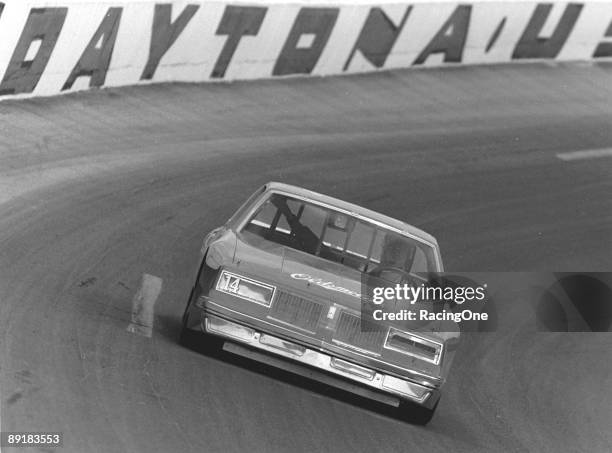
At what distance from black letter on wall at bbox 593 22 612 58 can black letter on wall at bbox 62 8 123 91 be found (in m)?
11.4

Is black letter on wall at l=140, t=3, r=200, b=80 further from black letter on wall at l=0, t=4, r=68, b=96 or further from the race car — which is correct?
the race car

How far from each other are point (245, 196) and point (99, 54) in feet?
10.8

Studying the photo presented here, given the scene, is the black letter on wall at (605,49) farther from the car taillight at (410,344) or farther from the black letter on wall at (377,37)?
the car taillight at (410,344)

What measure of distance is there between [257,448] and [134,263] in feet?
12.3

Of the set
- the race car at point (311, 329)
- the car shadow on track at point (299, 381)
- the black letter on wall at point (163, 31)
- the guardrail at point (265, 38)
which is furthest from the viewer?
the black letter on wall at point (163, 31)

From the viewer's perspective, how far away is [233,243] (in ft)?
28.3

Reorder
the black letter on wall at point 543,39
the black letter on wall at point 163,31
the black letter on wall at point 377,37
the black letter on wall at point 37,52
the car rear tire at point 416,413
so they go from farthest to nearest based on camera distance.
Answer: the black letter on wall at point 543,39
the black letter on wall at point 377,37
the black letter on wall at point 163,31
the black letter on wall at point 37,52
the car rear tire at point 416,413

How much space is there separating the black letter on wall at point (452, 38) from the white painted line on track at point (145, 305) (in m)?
11.5

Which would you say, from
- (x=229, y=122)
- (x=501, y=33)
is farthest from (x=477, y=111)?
(x=229, y=122)

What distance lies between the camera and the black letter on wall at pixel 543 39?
22672mm

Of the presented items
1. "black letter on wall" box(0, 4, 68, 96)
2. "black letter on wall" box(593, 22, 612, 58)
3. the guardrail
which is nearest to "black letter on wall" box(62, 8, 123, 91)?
the guardrail

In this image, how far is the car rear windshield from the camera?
8922 millimetres

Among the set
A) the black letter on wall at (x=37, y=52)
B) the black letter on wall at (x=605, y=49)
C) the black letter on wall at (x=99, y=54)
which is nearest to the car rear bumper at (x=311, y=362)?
the black letter on wall at (x=37, y=52)

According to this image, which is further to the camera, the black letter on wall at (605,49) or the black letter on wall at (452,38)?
the black letter on wall at (605,49)
